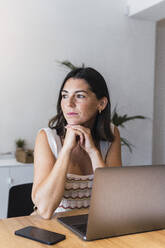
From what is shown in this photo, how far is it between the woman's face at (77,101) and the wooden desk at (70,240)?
0.63 meters

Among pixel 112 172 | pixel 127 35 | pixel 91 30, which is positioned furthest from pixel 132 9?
pixel 112 172

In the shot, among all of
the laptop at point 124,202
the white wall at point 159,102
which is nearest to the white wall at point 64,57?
the white wall at point 159,102

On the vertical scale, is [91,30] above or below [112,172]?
above

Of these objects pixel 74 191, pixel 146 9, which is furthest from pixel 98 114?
pixel 146 9

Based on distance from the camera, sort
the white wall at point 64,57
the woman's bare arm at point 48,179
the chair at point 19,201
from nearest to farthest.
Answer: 1. the woman's bare arm at point 48,179
2. the chair at point 19,201
3. the white wall at point 64,57

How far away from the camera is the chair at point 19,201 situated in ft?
6.34

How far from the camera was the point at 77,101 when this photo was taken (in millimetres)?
1880

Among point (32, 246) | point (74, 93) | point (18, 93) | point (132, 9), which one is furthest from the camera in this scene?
point (132, 9)

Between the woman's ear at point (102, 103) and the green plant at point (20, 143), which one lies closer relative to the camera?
the woman's ear at point (102, 103)

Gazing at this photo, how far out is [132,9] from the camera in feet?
14.9

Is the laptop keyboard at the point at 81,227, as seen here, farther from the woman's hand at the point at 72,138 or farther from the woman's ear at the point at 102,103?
the woman's ear at the point at 102,103

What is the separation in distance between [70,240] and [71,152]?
0.66 m

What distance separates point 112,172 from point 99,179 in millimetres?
57

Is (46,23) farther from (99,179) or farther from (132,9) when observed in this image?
(99,179)
